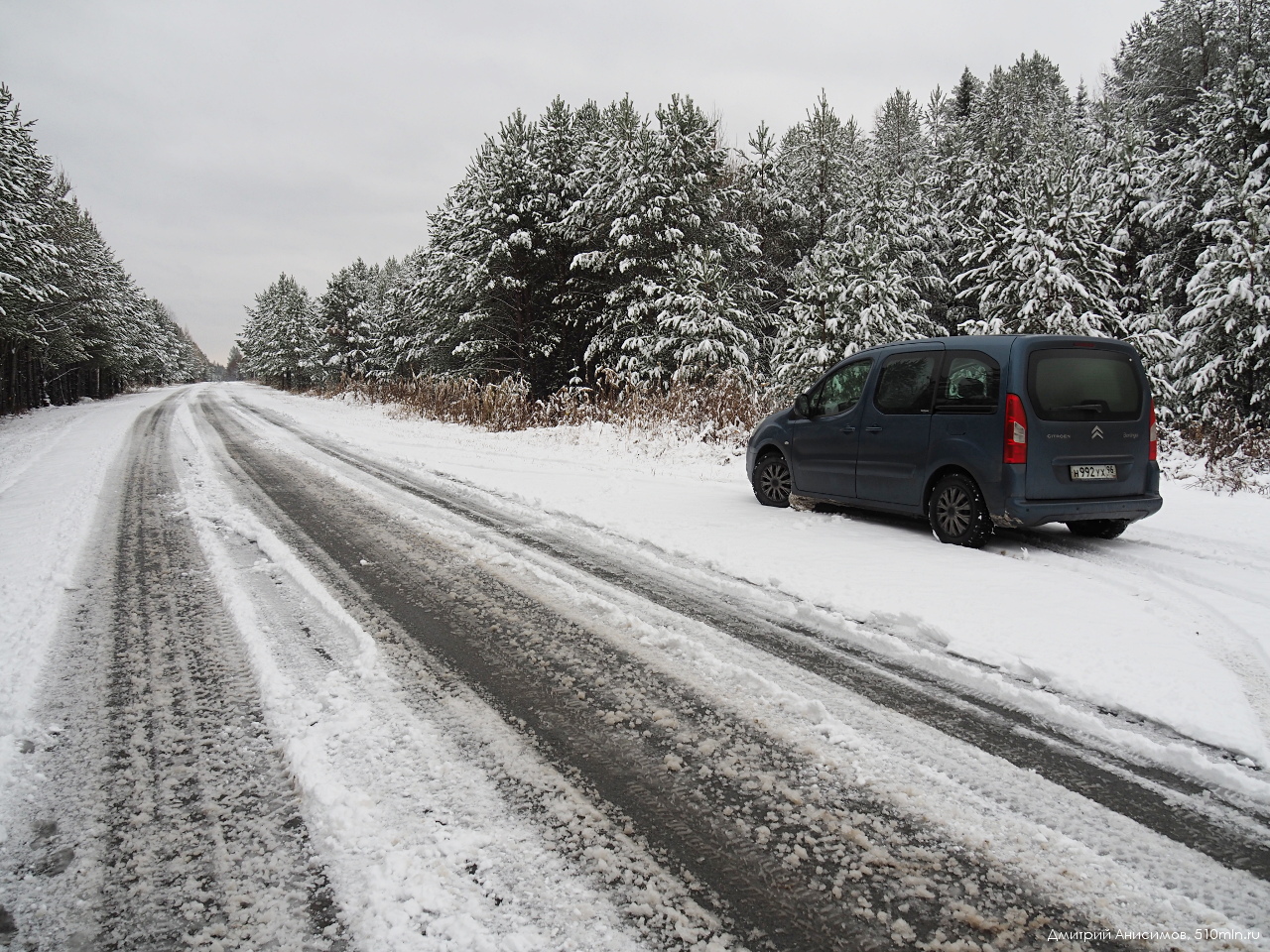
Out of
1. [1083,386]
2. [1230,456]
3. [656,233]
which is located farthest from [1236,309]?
[656,233]

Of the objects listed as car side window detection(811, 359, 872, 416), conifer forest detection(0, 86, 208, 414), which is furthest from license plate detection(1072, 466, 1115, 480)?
conifer forest detection(0, 86, 208, 414)

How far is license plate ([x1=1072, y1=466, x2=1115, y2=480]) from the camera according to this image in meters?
5.42

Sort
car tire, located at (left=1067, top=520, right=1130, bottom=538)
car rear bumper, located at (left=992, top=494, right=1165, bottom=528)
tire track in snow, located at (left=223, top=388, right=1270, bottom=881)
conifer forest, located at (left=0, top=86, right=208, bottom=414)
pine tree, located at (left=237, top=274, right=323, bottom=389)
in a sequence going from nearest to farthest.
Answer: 1. tire track in snow, located at (left=223, top=388, right=1270, bottom=881)
2. car rear bumper, located at (left=992, top=494, right=1165, bottom=528)
3. car tire, located at (left=1067, top=520, right=1130, bottom=538)
4. conifer forest, located at (left=0, top=86, right=208, bottom=414)
5. pine tree, located at (left=237, top=274, right=323, bottom=389)

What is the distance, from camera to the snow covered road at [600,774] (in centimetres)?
173

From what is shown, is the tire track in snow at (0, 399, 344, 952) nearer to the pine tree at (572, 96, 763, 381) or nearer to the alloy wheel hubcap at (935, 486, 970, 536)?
the alloy wheel hubcap at (935, 486, 970, 536)

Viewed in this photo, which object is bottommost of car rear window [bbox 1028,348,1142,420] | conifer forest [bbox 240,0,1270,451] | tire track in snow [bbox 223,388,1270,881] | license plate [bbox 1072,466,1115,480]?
tire track in snow [bbox 223,388,1270,881]

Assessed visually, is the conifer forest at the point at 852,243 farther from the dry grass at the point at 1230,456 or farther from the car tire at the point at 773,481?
the car tire at the point at 773,481

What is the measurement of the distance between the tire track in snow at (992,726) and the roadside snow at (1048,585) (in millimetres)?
390

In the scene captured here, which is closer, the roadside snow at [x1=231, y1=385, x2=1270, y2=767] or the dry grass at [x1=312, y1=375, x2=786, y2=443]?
the roadside snow at [x1=231, y1=385, x2=1270, y2=767]

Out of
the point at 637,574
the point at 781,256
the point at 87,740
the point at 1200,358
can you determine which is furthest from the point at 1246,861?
the point at 781,256

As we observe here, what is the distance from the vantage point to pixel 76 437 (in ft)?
51.4

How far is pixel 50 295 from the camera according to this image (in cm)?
2727

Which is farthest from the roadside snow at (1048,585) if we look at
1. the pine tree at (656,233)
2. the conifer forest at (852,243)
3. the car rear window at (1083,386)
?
the pine tree at (656,233)

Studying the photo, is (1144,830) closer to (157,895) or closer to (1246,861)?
(1246,861)
